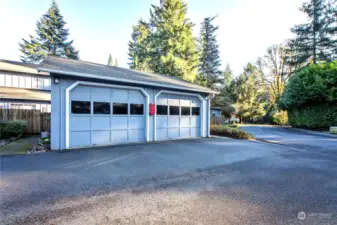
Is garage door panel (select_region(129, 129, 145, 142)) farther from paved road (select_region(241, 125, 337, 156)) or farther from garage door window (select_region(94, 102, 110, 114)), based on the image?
paved road (select_region(241, 125, 337, 156))

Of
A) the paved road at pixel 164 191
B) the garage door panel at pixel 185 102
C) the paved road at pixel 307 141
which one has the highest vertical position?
the garage door panel at pixel 185 102

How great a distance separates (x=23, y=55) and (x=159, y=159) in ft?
96.1

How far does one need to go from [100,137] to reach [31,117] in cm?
595

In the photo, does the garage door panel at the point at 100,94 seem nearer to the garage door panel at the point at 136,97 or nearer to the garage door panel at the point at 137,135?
the garage door panel at the point at 136,97

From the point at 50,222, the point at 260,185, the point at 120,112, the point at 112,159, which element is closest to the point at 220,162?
the point at 260,185

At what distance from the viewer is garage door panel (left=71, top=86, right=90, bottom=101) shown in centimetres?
709

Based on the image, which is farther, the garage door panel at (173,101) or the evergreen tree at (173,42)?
the evergreen tree at (173,42)

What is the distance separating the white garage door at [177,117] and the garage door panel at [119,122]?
174cm

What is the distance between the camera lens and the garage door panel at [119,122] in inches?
316

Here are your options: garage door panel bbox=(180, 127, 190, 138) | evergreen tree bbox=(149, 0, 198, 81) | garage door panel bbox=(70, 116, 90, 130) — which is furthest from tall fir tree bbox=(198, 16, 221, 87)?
garage door panel bbox=(70, 116, 90, 130)

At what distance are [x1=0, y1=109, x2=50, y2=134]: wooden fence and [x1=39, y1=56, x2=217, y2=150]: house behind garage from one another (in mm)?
4026

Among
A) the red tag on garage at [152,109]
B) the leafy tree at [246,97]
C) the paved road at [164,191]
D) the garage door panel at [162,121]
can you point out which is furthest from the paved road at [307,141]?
the leafy tree at [246,97]

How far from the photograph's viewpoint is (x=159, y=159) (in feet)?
18.5

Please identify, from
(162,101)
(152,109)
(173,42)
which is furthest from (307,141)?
(173,42)
